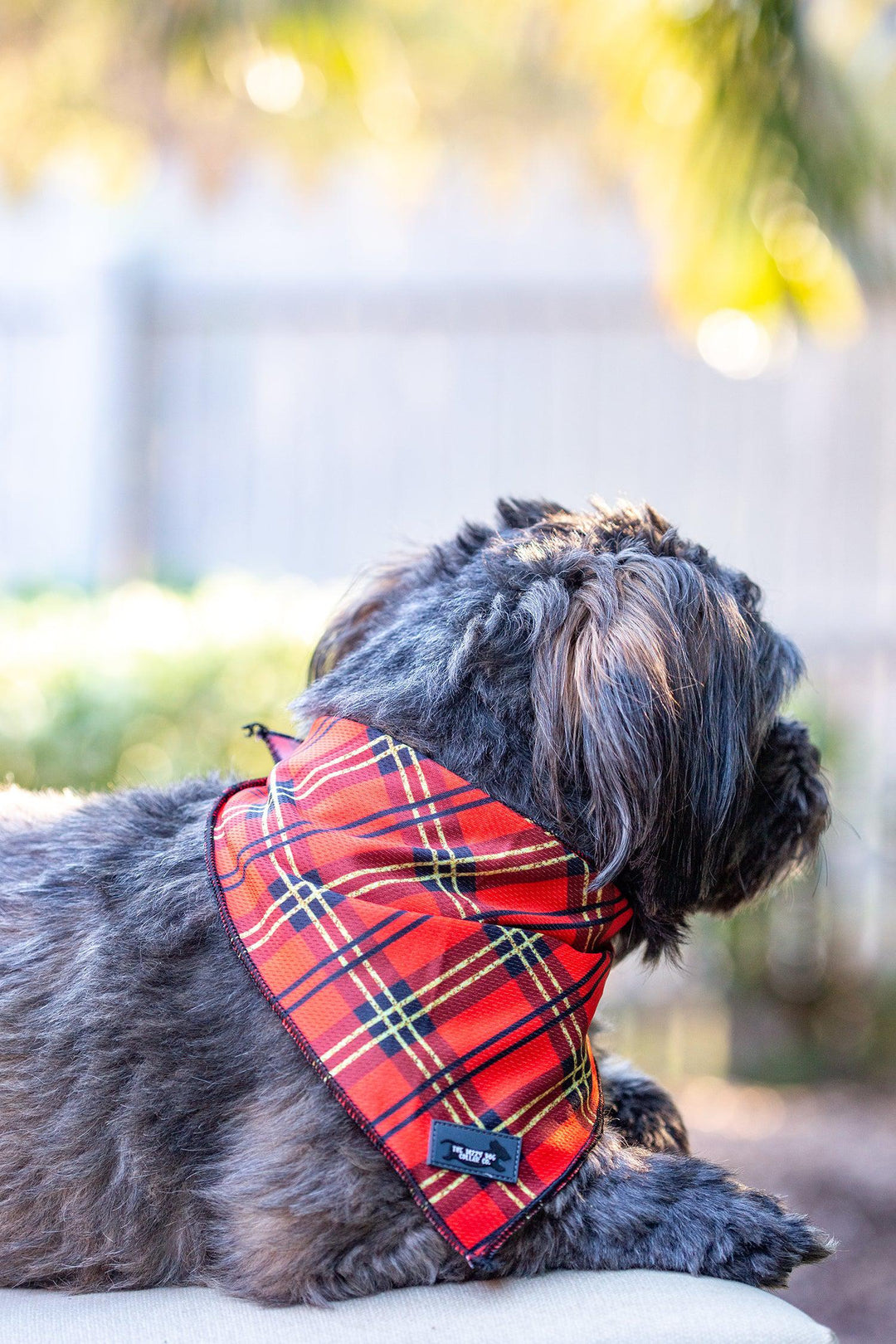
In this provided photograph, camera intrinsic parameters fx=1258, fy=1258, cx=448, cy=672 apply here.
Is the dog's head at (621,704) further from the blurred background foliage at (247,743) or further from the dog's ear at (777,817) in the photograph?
the blurred background foliage at (247,743)

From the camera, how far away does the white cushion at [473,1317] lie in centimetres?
166

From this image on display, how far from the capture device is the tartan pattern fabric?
67.6 inches

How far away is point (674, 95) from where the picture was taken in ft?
11.4

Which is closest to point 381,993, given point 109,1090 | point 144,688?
point 109,1090

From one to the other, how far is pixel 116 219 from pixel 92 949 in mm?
6821

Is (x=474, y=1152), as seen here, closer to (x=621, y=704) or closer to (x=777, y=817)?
(x=621, y=704)

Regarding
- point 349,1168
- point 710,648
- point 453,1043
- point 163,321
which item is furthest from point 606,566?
point 163,321

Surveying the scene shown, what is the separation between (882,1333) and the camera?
3807 millimetres

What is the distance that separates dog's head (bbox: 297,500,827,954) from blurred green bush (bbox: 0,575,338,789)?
6.03 feet

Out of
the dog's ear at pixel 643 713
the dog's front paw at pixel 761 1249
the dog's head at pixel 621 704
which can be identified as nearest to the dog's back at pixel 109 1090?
the dog's head at pixel 621 704

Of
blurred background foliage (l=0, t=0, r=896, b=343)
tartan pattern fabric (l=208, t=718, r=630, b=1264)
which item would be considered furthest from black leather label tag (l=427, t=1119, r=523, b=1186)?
blurred background foliage (l=0, t=0, r=896, b=343)

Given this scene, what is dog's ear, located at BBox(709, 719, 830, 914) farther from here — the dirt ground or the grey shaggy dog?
the dirt ground

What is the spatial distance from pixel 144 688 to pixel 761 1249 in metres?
2.80

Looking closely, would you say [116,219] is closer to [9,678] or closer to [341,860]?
[9,678]
